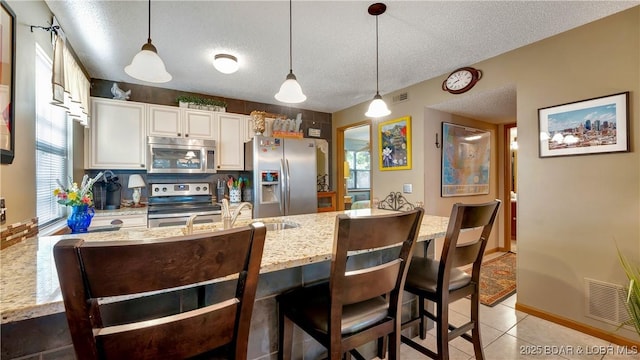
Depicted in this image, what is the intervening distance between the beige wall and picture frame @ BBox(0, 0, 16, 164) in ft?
11.7

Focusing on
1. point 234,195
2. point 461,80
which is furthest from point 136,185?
point 461,80

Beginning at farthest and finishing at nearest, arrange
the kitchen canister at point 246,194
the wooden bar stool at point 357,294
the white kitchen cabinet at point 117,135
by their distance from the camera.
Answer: the kitchen canister at point 246,194 → the white kitchen cabinet at point 117,135 → the wooden bar stool at point 357,294

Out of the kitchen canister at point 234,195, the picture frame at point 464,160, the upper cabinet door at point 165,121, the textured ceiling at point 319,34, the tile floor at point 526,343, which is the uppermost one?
the textured ceiling at point 319,34

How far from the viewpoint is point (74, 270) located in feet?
1.78

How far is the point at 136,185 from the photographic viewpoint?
3.29 metres

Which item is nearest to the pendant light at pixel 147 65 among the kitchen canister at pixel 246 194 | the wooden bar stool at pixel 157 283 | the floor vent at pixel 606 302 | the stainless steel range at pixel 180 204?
the wooden bar stool at pixel 157 283

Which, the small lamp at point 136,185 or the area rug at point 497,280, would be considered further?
the small lamp at point 136,185

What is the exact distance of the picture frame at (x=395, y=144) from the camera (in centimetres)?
352

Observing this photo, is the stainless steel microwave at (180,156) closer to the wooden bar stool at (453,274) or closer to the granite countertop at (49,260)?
the granite countertop at (49,260)

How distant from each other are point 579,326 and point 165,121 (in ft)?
15.1

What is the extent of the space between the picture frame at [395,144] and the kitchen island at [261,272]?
1.85 m

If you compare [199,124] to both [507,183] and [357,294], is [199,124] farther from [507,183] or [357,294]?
[507,183]

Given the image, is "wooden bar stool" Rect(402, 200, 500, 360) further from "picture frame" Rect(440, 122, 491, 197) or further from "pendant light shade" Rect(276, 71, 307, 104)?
"picture frame" Rect(440, 122, 491, 197)

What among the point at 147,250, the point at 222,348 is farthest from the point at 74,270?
the point at 222,348
